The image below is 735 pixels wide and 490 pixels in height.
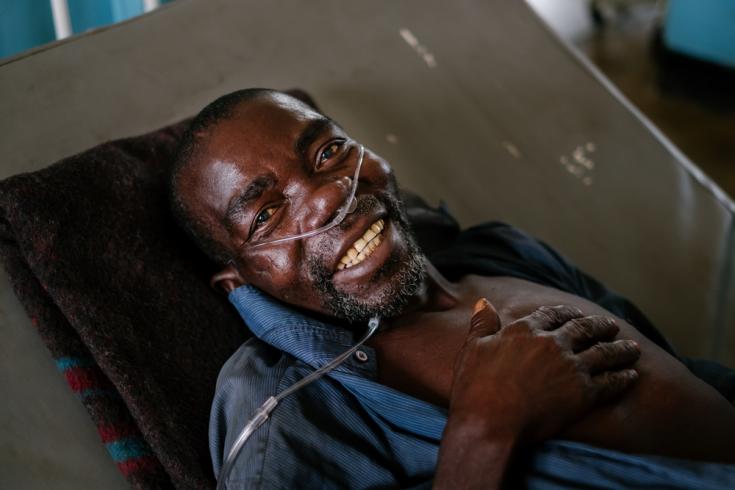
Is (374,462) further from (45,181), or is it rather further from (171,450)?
(45,181)

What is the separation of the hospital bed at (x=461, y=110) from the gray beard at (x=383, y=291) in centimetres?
61

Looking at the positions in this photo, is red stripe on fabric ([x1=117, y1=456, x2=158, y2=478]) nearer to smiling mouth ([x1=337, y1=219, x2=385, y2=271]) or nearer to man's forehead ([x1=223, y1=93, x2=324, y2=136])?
smiling mouth ([x1=337, y1=219, x2=385, y2=271])

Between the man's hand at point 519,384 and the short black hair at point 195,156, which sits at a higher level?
the short black hair at point 195,156

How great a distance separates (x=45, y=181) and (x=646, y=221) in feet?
4.94

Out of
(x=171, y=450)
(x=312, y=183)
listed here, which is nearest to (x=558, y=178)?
(x=312, y=183)

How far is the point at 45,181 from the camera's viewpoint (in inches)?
51.4

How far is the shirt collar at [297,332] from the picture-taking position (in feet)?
3.96

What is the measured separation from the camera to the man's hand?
1.01 m

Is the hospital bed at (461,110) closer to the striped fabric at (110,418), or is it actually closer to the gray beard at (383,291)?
the striped fabric at (110,418)

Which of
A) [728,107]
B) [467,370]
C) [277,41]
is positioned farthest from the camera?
[728,107]

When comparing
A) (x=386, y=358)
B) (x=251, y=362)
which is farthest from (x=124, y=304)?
(x=386, y=358)

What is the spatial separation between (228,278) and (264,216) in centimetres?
20

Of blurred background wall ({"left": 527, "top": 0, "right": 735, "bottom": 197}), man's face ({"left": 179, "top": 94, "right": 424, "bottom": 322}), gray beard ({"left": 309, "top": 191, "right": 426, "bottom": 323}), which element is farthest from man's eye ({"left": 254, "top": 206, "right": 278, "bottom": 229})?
blurred background wall ({"left": 527, "top": 0, "right": 735, "bottom": 197})

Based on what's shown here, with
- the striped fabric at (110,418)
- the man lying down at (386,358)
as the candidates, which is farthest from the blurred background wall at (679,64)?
the striped fabric at (110,418)
